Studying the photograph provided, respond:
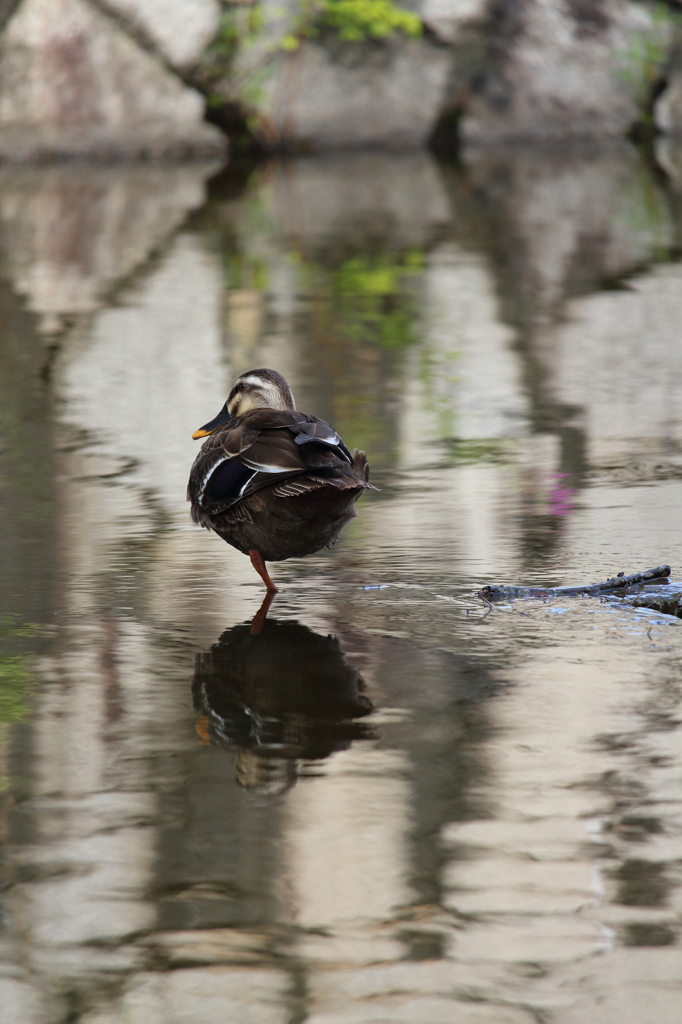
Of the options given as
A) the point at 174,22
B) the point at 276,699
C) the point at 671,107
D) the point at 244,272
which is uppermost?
the point at 276,699

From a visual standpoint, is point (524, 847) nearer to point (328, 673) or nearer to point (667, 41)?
point (328, 673)

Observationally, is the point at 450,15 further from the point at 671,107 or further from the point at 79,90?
the point at 79,90

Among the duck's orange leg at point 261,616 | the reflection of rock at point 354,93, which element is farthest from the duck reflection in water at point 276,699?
the reflection of rock at point 354,93

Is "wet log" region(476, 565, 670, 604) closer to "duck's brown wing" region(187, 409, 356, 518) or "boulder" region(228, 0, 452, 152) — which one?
"duck's brown wing" region(187, 409, 356, 518)

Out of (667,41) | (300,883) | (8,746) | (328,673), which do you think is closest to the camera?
(300,883)

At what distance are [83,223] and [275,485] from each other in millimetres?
12093

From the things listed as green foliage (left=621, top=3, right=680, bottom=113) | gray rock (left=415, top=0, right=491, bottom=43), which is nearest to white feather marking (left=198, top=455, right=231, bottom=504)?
gray rock (left=415, top=0, right=491, bottom=43)

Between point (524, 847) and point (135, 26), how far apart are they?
21674mm

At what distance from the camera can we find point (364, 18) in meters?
22.8

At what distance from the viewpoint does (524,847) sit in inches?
113

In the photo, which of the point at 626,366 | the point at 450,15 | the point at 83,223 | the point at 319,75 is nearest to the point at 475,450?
the point at 626,366

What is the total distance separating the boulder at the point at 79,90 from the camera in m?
22.6

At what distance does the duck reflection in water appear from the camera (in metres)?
3.35

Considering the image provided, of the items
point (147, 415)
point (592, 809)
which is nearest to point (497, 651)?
point (592, 809)
